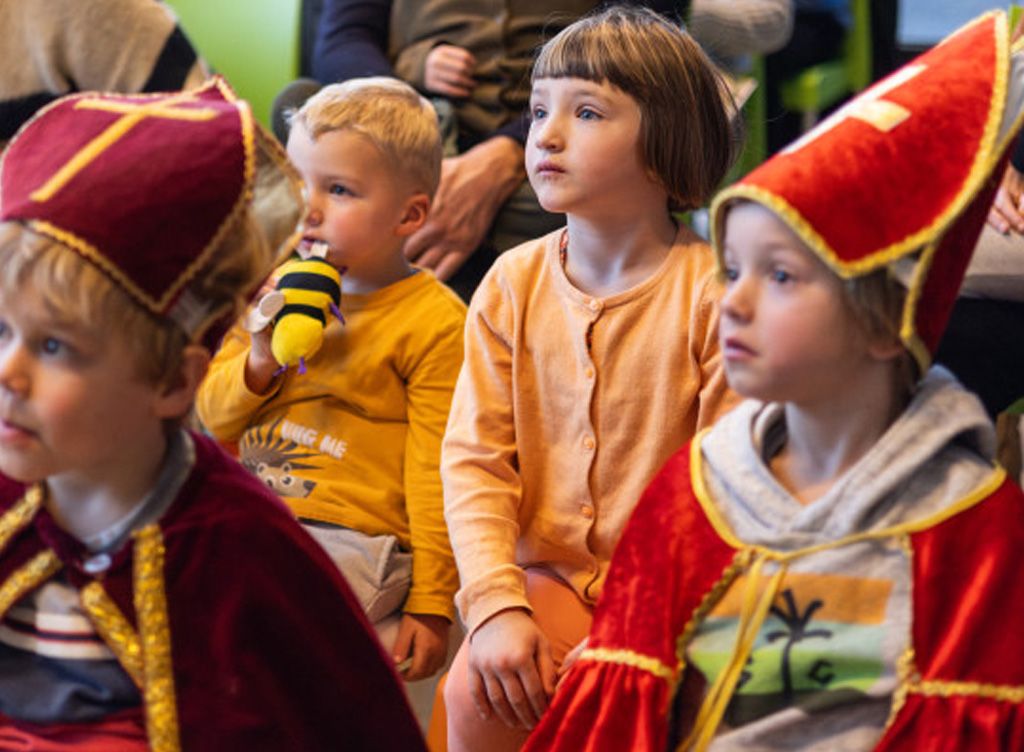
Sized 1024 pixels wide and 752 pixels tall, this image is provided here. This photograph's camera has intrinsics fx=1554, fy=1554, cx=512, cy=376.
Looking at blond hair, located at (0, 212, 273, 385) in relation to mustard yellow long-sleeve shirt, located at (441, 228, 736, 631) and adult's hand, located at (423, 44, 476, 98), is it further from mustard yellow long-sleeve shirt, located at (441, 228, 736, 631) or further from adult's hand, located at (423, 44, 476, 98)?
adult's hand, located at (423, 44, 476, 98)

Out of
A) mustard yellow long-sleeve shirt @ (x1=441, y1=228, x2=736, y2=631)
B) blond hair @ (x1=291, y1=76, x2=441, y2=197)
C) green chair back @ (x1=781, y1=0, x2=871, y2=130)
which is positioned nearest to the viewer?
mustard yellow long-sleeve shirt @ (x1=441, y1=228, x2=736, y2=631)

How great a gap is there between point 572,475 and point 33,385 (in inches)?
26.4

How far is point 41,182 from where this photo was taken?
1193 millimetres

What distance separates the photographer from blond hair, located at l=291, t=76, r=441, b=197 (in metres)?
1.95

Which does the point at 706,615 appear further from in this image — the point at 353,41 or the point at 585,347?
the point at 353,41

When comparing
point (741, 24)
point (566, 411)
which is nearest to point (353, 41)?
point (741, 24)

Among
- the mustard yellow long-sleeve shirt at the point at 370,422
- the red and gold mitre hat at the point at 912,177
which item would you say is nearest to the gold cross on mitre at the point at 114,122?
the red and gold mitre hat at the point at 912,177

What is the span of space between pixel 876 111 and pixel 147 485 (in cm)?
67

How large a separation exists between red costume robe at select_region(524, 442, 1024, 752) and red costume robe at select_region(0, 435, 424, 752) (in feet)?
0.66

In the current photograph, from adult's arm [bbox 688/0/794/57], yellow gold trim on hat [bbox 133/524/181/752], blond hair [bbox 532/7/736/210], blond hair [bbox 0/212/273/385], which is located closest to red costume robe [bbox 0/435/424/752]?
yellow gold trim on hat [bbox 133/524/181/752]

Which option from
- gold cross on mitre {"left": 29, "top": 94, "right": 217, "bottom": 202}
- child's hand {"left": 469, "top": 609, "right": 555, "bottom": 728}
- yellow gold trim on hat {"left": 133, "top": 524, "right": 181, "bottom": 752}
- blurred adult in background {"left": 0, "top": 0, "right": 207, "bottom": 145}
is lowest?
child's hand {"left": 469, "top": 609, "right": 555, "bottom": 728}

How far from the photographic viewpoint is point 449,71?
2.42 m

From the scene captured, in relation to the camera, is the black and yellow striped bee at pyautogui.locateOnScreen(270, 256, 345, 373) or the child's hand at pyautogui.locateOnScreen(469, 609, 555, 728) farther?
the black and yellow striped bee at pyautogui.locateOnScreen(270, 256, 345, 373)

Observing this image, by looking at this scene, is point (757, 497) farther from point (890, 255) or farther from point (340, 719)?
point (340, 719)
